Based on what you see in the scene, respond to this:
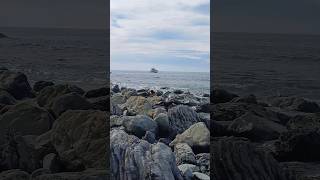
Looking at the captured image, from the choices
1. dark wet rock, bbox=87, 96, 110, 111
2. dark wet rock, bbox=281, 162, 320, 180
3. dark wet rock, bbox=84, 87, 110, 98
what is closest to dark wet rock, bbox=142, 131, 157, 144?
dark wet rock, bbox=87, 96, 110, 111

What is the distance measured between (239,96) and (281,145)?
75 cm

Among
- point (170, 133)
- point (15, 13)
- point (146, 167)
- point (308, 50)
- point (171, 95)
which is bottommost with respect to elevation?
point (146, 167)

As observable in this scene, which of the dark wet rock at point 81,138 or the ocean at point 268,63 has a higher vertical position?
the ocean at point 268,63

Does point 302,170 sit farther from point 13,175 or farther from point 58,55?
point 13,175

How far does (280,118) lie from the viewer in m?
6.20

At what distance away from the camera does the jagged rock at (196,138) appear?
21.0 ft

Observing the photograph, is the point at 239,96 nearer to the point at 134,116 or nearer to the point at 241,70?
the point at 241,70

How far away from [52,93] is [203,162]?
6.63ft

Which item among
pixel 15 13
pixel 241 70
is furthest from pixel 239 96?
pixel 15 13

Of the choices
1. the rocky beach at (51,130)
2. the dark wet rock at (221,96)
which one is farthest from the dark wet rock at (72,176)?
the dark wet rock at (221,96)

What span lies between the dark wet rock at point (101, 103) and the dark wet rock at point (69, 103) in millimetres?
59

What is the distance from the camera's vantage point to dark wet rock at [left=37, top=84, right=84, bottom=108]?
6.41 m

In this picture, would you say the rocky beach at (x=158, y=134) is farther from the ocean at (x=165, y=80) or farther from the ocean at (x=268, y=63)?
the ocean at (x=268, y=63)

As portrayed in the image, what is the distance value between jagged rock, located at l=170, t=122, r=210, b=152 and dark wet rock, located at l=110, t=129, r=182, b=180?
22 centimetres
